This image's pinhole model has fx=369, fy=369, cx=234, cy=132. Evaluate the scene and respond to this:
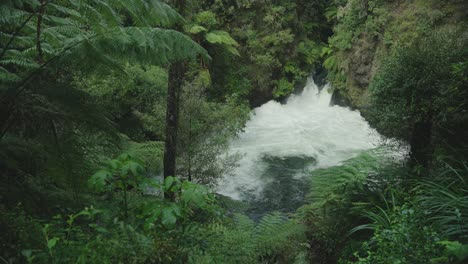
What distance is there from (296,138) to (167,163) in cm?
777

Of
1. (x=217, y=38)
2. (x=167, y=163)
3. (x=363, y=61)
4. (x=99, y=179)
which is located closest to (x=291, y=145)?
(x=363, y=61)

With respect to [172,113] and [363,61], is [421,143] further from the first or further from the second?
[363,61]

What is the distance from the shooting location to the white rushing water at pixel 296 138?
10619 mm

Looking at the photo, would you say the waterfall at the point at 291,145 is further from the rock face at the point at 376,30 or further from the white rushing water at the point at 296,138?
the rock face at the point at 376,30

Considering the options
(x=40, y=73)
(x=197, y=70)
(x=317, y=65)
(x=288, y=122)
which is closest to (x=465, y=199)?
(x=40, y=73)

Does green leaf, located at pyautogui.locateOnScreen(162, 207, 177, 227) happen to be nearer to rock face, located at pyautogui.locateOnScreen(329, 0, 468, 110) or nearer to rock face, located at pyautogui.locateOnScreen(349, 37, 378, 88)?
rock face, located at pyautogui.locateOnScreen(329, 0, 468, 110)

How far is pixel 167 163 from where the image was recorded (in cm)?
649

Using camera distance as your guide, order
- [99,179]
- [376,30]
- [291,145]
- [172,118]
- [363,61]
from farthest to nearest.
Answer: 1. [363,61]
2. [291,145]
3. [376,30]
4. [172,118]
5. [99,179]

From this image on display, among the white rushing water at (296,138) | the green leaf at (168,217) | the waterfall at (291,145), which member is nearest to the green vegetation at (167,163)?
the green leaf at (168,217)

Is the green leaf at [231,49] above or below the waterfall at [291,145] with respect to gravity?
above

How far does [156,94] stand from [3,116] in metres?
7.66

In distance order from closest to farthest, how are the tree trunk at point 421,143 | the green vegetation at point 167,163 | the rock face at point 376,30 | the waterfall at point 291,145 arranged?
the green vegetation at point 167,163 < the tree trunk at point 421,143 < the waterfall at point 291,145 < the rock face at point 376,30

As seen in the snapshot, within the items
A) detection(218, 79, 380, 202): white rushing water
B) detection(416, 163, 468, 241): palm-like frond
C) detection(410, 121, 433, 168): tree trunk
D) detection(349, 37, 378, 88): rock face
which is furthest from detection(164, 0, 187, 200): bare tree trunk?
detection(349, 37, 378, 88): rock face

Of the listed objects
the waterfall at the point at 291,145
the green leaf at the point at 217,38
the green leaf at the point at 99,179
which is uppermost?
the green leaf at the point at 217,38
